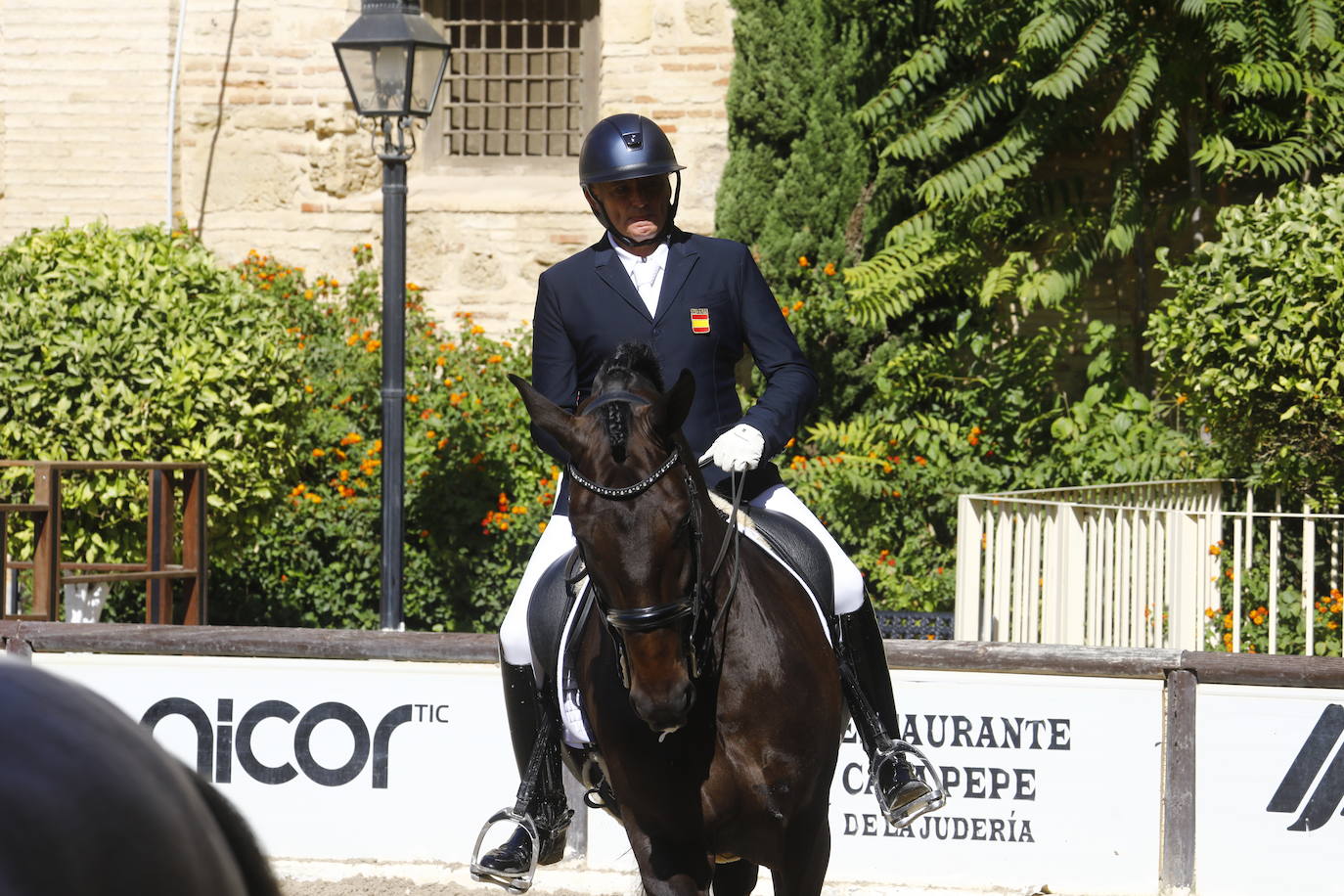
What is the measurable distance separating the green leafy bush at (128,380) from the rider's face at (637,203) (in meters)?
5.88

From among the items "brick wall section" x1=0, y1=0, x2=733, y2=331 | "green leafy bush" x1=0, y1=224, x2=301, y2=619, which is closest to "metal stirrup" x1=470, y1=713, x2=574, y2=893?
"green leafy bush" x1=0, y1=224, x2=301, y2=619

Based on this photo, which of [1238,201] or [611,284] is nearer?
[611,284]

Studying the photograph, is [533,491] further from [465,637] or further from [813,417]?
[465,637]

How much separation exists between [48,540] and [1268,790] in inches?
262

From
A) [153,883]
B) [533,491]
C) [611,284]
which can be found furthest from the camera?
[533,491]

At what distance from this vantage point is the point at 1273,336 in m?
9.25

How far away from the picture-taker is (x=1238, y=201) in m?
12.5

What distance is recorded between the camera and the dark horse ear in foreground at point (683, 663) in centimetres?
381

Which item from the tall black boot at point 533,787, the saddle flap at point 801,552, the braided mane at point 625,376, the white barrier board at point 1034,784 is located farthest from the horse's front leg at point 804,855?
the white barrier board at point 1034,784

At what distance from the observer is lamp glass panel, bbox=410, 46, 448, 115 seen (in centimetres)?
939

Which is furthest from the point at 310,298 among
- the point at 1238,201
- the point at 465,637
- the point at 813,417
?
the point at 1238,201

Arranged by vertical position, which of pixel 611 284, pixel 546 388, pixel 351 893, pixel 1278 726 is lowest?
pixel 351 893

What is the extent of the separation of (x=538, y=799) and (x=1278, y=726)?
141 inches

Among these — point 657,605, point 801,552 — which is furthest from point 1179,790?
point 657,605
